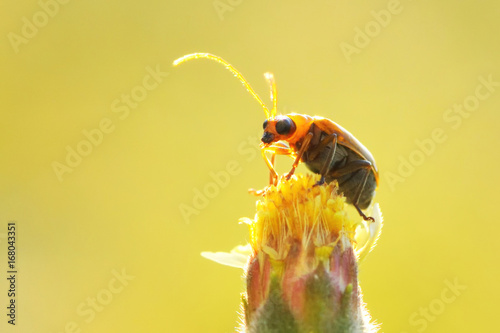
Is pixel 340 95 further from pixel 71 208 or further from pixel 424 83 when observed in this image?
pixel 71 208

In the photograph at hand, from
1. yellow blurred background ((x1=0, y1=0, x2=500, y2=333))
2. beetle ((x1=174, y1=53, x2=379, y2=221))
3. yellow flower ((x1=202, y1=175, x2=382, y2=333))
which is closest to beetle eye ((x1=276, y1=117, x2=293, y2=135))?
beetle ((x1=174, y1=53, x2=379, y2=221))

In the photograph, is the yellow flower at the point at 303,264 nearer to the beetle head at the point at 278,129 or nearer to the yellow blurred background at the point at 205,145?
the beetle head at the point at 278,129

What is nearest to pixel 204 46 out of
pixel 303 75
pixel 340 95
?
pixel 303 75

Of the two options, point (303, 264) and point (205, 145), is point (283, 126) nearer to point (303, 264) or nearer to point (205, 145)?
point (303, 264)

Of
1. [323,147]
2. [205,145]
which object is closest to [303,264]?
[323,147]

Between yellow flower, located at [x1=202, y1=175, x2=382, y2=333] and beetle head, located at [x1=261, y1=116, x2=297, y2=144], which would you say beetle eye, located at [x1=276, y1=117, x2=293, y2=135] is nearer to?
beetle head, located at [x1=261, y1=116, x2=297, y2=144]

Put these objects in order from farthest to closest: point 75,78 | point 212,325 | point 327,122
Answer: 1. point 75,78
2. point 212,325
3. point 327,122

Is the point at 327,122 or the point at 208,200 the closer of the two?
the point at 327,122
